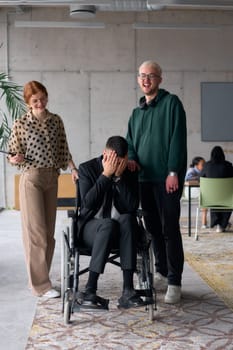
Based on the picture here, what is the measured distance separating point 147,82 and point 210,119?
6889 millimetres

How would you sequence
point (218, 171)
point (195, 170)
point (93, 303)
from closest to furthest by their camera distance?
point (93, 303) → point (218, 171) → point (195, 170)

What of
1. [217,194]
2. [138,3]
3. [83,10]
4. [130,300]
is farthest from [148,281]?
[83,10]

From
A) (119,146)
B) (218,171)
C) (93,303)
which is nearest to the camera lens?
(93,303)

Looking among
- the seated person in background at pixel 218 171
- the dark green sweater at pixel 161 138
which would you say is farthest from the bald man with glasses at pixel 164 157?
the seated person in background at pixel 218 171

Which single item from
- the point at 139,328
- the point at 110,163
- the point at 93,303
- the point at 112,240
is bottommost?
the point at 139,328

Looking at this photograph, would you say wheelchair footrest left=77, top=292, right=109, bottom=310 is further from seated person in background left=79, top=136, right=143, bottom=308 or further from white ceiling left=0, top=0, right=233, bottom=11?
white ceiling left=0, top=0, right=233, bottom=11

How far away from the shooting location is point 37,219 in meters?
4.02

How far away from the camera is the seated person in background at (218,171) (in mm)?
6996

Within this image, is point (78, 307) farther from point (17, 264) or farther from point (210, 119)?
point (210, 119)

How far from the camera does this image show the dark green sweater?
384 cm

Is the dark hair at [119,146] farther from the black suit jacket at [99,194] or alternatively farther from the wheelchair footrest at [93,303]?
the wheelchair footrest at [93,303]

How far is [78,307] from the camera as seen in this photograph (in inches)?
131

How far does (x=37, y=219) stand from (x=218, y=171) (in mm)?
3473

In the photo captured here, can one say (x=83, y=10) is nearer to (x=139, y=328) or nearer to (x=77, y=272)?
(x=77, y=272)
